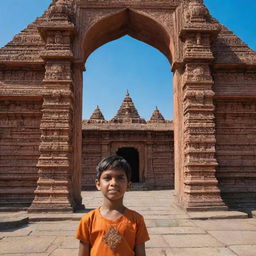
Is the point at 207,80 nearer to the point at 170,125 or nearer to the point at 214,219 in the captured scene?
the point at 214,219

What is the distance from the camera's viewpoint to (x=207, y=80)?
29.1 ft

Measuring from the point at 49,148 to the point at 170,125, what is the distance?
565 inches

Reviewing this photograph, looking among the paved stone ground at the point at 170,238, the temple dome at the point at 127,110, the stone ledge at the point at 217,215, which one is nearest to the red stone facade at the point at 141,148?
the temple dome at the point at 127,110

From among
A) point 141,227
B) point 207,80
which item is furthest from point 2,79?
point 141,227

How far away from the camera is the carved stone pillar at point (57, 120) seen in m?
8.16

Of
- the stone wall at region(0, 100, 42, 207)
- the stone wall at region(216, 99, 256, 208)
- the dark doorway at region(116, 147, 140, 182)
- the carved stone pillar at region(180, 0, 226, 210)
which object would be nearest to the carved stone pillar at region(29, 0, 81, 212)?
the stone wall at region(0, 100, 42, 207)

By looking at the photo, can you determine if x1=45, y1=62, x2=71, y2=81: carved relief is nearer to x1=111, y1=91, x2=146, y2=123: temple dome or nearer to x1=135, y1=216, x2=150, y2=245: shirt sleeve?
x1=135, y1=216, x2=150, y2=245: shirt sleeve

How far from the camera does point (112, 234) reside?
7.45 ft

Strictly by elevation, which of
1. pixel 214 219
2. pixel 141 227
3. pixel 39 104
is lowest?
pixel 214 219

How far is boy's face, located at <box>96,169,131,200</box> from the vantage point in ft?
7.56

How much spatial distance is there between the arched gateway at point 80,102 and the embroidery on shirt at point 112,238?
6115 mm

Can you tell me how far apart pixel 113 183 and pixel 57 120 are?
6592 millimetres

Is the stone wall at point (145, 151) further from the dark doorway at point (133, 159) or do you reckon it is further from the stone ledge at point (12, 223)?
the stone ledge at point (12, 223)

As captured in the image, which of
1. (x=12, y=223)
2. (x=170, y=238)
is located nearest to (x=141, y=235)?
(x=170, y=238)
